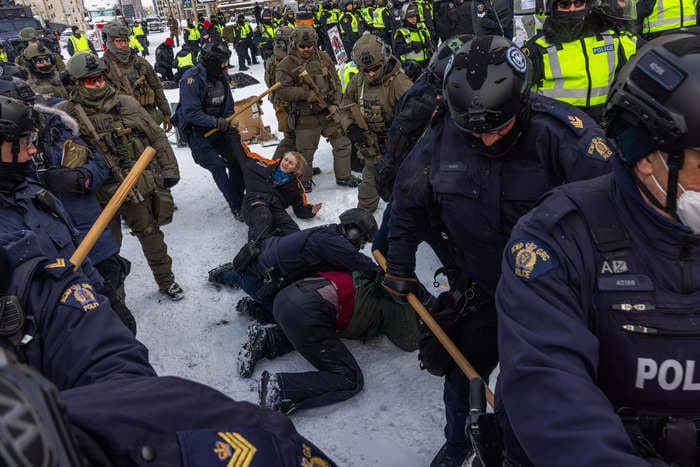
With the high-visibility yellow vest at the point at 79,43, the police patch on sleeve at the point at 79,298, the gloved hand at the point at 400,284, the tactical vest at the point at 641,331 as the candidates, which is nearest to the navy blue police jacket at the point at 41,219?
the police patch on sleeve at the point at 79,298

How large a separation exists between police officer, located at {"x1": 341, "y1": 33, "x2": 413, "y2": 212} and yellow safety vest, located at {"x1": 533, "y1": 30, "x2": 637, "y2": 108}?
1.92 meters

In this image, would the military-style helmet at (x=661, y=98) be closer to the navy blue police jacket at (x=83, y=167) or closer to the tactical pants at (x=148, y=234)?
the navy blue police jacket at (x=83, y=167)

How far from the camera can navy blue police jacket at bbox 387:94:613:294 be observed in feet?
7.21

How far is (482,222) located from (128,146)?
10.9 feet

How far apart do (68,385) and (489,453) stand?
139cm

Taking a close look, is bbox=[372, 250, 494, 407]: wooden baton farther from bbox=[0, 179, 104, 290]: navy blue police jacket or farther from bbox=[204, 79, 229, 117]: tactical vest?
bbox=[204, 79, 229, 117]: tactical vest

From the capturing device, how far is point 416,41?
354 inches

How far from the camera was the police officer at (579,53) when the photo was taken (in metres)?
3.51

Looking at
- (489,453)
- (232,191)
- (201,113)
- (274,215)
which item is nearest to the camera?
(489,453)

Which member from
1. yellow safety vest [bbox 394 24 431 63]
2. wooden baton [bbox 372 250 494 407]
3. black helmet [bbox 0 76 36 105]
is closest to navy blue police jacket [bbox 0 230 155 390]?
wooden baton [bbox 372 250 494 407]

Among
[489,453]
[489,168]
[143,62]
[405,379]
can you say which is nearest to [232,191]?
[143,62]

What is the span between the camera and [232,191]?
20.0 feet

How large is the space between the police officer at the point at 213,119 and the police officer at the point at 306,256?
225 centimetres

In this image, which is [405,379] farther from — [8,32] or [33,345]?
[8,32]
